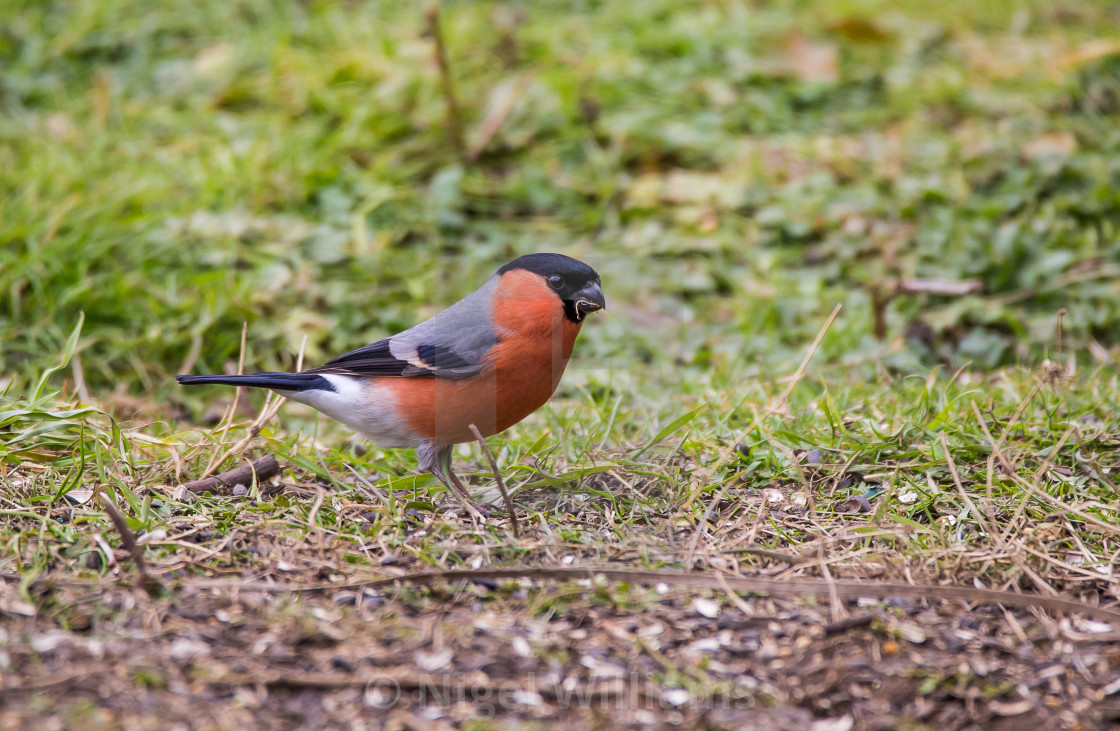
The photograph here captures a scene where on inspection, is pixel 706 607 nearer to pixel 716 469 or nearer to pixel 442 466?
pixel 716 469

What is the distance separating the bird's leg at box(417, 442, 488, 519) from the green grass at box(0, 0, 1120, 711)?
16cm

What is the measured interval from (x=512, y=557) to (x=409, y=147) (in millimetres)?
4068

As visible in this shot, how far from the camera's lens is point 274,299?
5.18 m

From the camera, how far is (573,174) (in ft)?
21.6

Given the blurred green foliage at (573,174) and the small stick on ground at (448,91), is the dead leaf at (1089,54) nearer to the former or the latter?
the blurred green foliage at (573,174)

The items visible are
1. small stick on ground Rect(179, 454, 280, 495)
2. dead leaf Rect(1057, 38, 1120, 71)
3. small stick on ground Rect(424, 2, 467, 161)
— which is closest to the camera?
small stick on ground Rect(179, 454, 280, 495)

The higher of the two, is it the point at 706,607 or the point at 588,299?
the point at 588,299

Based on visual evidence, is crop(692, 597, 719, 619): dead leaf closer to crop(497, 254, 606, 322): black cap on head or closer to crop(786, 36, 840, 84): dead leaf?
crop(497, 254, 606, 322): black cap on head

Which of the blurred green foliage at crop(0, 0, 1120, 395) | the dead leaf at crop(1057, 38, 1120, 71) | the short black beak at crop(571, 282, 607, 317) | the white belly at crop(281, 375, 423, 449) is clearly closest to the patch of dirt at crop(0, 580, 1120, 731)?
the white belly at crop(281, 375, 423, 449)

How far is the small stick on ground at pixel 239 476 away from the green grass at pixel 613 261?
111 mm

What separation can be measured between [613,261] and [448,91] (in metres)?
1.59

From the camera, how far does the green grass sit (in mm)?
3303

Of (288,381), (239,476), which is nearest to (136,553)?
(239,476)

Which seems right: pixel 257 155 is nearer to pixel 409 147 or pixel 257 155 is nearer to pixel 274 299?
pixel 409 147
